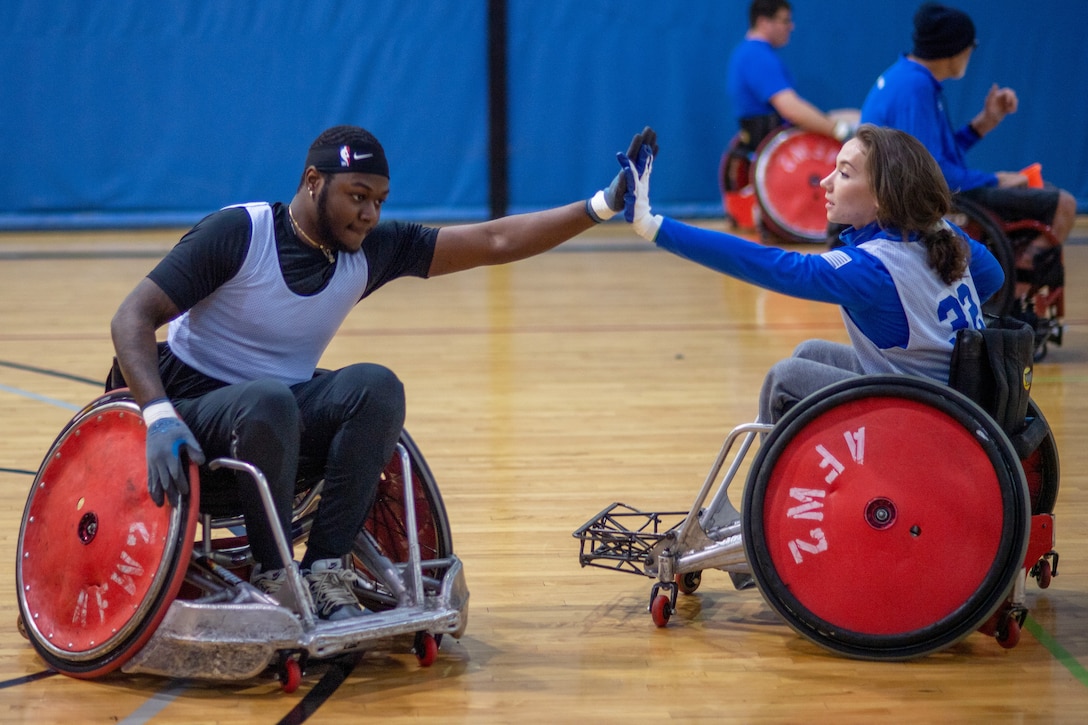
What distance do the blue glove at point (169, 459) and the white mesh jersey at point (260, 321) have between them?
0.30 meters

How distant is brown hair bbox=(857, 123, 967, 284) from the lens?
2.63 metres

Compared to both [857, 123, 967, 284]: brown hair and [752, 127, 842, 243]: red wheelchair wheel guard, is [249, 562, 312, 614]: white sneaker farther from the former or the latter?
[752, 127, 842, 243]: red wheelchair wheel guard

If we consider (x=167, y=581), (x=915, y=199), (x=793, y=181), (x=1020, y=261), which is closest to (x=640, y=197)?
(x=915, y=199)

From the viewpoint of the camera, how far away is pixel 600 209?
9.14 feet

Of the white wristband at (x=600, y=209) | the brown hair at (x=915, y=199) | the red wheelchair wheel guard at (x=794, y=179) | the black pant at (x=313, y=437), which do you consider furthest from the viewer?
the red wheelchair wheel guard at (x=794, y=179)

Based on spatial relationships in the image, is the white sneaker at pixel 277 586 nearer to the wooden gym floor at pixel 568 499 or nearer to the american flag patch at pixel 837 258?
the wooden gym floor at pixel 568 499

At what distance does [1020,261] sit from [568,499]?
2513 millimetres

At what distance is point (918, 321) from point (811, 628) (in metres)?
0.60

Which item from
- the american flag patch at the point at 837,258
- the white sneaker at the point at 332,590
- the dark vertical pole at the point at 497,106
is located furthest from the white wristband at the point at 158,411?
the dark vertical pole at the point at 497,106

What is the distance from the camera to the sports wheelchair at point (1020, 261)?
5.23 metres

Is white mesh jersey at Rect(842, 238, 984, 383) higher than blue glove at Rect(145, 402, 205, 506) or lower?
higher

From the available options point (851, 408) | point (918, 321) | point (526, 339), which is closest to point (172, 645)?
point (851, 408)

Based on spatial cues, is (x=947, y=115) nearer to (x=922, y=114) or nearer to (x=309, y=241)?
(x=922, y=114)

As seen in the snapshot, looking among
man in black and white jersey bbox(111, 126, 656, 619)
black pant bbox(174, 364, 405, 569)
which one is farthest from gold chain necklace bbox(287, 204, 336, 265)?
black pant bbox(174, 364, 405, 569)
